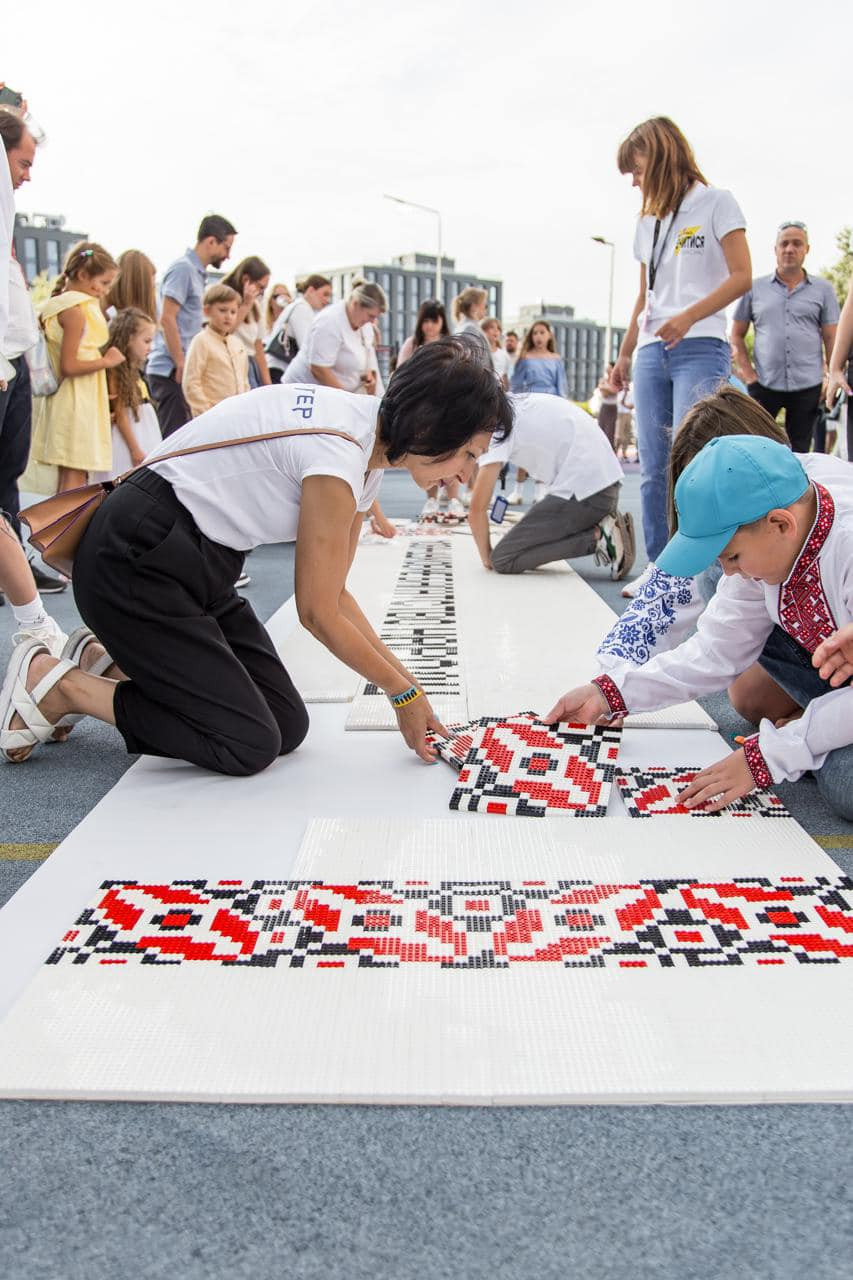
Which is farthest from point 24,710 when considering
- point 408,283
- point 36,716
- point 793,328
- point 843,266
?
point 408,283

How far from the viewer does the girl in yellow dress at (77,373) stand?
398 cm

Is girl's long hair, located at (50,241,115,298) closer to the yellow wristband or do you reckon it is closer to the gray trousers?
the gray trousers

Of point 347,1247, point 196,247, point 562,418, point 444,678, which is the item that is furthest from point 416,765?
point 196,247

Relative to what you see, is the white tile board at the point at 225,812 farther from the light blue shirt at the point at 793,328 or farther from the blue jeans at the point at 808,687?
the light blue shirt at the point at 793,328

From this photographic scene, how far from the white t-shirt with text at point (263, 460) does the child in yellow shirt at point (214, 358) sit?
2693 mm

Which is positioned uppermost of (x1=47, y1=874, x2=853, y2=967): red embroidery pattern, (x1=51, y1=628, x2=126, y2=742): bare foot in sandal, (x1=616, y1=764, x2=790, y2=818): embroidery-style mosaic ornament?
(x1=51, y1=628, x2=126, y2=742): bare foot in sandal

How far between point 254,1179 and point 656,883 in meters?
0.76

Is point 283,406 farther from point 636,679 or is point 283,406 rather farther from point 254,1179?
point 254,1179

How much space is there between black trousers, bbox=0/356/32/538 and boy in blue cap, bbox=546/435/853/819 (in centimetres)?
213

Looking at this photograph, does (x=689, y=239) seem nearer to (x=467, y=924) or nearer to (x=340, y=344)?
(x=340, y=344)

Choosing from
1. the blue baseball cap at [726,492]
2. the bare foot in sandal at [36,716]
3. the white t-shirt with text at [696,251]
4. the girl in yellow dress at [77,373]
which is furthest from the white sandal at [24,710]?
the white t-shirt with text at [696,251]

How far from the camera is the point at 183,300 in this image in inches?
189

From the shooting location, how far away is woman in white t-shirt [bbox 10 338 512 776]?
71.0 inches

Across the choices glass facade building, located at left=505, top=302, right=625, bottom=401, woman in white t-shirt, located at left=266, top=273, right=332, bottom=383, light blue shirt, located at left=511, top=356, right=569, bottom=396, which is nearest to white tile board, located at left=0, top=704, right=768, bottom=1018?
woman in white t-shirt, located at left=266, top=273, right=332, bottom=383
